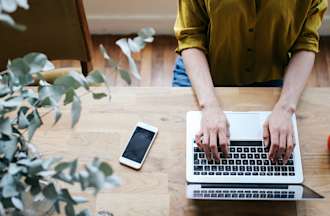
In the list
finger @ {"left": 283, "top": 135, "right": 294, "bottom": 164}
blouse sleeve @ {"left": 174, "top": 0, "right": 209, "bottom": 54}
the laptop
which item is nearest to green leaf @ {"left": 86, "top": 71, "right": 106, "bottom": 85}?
the laptop

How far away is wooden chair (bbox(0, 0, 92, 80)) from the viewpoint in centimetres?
148

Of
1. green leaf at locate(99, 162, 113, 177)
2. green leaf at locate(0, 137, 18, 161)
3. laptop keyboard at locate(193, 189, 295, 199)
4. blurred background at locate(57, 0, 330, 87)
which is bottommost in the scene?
laptop keyboard at locate(193, 189, 295, 199)

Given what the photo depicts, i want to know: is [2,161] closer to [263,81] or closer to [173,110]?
[173,110]

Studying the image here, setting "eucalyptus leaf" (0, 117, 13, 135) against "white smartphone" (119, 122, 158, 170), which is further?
"white smartphone" (119, 122, 158, 170)

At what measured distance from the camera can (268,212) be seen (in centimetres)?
116

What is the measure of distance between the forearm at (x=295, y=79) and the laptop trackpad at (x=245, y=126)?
76mm

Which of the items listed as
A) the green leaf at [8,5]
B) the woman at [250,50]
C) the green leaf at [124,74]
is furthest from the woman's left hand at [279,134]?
the green leaf at [8,5]

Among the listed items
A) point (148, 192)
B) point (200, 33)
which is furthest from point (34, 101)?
point (200, 33)

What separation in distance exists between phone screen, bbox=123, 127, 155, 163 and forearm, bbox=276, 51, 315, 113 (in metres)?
0.31

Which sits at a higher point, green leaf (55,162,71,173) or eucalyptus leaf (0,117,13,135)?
eucalyptus leaf (0,117,13,135)

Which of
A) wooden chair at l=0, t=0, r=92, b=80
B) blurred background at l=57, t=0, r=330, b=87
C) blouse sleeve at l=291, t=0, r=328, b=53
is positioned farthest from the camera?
blurred background at l=57, t=0, r=330, b=87

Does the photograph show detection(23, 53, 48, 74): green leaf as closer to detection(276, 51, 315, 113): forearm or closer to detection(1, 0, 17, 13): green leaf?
detection(1, 0, 17, 13): green leaf

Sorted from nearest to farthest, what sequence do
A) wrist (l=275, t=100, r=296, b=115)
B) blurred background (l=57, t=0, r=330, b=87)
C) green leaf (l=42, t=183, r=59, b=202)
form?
1. green leaf (l=42, t=183, r=59, b=202)
2. wrist (l=275, t=100, r=296, b=115)
3. blurred background (l=57, t=0, r=330, b=87)

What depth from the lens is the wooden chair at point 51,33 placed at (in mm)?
1479
